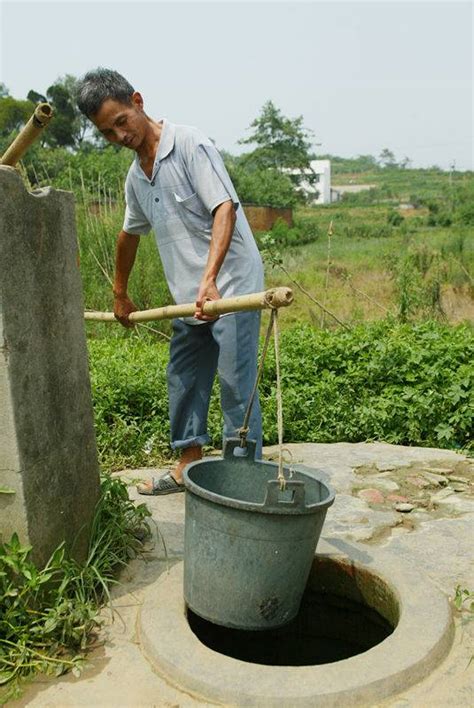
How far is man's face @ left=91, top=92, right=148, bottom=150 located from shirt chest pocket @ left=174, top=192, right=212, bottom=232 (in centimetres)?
30

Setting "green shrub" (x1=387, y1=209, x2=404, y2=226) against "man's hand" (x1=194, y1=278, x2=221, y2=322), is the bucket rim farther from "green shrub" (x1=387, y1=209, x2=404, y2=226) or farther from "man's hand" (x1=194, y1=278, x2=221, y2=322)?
"green shrub" (x1=387, y1=209, x2=404, y2=226)

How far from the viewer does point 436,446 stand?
4809 millimetres

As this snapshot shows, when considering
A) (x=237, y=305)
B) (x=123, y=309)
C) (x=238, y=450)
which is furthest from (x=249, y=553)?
(x=123, y=309)

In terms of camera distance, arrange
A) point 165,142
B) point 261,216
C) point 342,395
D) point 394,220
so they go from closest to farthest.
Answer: point 165,142 < point 342,395 < point 261,216 < point 394,220

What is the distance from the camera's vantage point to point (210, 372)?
388 centimetres

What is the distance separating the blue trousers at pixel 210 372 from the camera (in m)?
3.43

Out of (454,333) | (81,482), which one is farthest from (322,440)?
(81,482)

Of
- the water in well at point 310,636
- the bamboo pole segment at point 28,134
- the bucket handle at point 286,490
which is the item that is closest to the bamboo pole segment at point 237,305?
the bucket handle at point 286,490

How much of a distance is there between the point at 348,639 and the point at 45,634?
1.21m

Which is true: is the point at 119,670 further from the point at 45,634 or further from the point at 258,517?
the point at 258,517

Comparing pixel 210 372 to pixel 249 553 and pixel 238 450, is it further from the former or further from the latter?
pixel 249 553

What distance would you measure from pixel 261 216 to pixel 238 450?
23144 mm

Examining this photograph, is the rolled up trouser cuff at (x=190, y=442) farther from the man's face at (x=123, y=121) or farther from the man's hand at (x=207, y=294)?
the man's face at (x=123, y=121)

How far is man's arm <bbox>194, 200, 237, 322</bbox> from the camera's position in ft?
10.2
